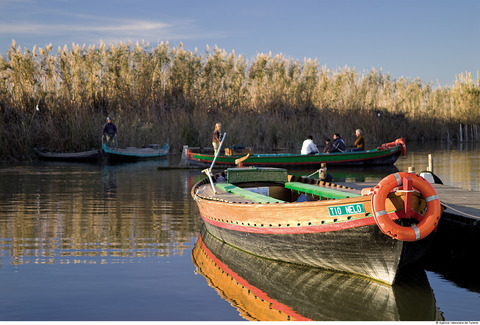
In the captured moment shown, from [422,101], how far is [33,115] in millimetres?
26111

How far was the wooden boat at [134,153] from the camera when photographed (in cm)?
2928

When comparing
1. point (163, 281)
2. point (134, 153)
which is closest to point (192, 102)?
point (134, 153)

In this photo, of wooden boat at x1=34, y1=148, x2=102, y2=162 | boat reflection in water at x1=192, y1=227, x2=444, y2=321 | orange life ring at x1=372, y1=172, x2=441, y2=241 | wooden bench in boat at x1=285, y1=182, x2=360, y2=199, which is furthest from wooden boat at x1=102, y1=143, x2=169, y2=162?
orange life ring at x1=372, y1=172, x2=441, y2=241

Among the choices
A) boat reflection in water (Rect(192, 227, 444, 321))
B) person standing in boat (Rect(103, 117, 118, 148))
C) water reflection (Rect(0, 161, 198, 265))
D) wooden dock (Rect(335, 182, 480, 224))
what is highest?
person standing in boat (Rect(103, 117, 118, 148))

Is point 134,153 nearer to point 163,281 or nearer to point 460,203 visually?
point 460,203

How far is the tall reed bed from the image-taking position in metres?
31.0

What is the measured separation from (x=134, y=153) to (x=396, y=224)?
2313 cm

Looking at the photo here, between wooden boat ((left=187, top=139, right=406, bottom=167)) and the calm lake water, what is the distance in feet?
34.8

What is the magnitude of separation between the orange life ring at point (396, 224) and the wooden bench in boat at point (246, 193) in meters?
2.29

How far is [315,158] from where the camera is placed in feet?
84.6

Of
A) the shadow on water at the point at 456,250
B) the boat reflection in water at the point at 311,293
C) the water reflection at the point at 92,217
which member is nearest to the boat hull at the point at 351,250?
the boat reflection in water at the point at 311,293

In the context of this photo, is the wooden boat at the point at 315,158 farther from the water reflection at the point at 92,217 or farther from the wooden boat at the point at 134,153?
the wooden boat at the point at 134,153

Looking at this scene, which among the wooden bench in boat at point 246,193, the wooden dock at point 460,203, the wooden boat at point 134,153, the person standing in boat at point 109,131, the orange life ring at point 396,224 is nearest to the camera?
the orange life ring at point 396,224

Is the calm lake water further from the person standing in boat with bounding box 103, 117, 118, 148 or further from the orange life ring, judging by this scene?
the person standing in boat with bounding box 103, 117, 118, 148
